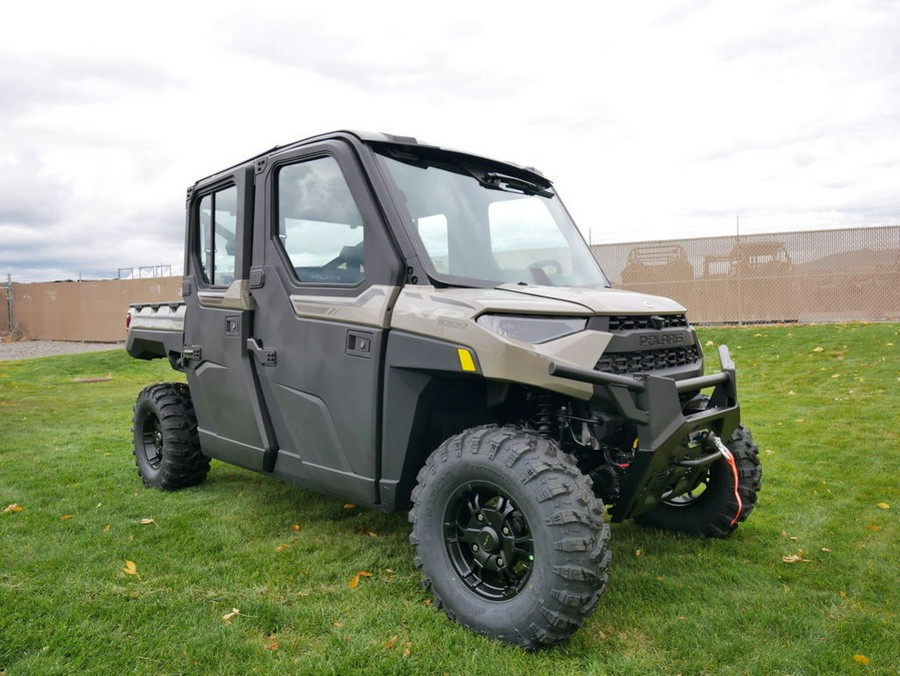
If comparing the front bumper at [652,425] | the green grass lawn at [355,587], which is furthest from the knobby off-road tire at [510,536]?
the front bumper at [652,425]

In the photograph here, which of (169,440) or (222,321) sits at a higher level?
(222,321)

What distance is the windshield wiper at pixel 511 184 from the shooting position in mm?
4090

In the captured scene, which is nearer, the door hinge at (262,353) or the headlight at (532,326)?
the headlight at (532,326)

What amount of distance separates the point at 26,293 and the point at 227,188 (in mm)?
27559

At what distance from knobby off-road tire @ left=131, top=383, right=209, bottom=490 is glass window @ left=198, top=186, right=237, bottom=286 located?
3.95 ft

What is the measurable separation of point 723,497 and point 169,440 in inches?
157

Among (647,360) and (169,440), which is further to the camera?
(169,440)

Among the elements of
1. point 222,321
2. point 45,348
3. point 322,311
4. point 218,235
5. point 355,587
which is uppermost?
point 218,235

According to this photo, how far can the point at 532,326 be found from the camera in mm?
3146

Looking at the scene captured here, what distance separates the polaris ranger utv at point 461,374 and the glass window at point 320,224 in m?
0.01

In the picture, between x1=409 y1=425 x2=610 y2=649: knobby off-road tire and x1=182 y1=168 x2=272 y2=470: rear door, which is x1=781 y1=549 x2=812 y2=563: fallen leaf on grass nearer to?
x1=409 y1=425 x2=610 y2=649: knobby off-road tire

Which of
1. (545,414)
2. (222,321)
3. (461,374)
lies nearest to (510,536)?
(545,414)

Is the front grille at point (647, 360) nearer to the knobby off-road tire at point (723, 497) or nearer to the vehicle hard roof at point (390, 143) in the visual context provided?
the knobby off-road tire at point (723, 497)

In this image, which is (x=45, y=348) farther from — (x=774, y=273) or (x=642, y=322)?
(x=642, y=322)
